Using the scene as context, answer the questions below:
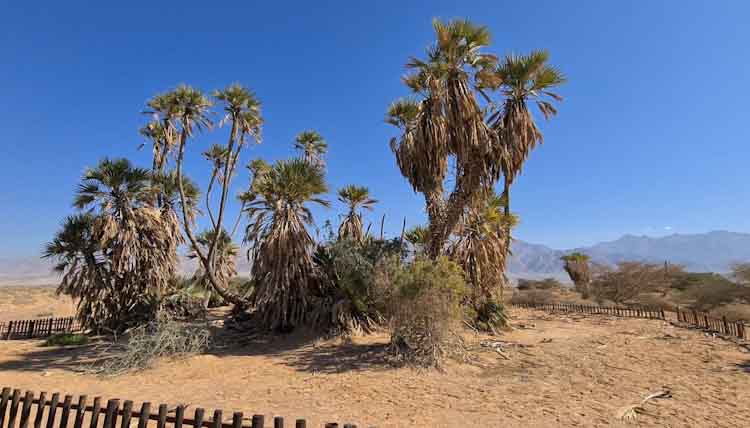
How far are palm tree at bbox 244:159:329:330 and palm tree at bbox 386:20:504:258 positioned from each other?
158 inches

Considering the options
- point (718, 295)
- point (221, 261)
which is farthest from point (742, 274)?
point (221, 261)

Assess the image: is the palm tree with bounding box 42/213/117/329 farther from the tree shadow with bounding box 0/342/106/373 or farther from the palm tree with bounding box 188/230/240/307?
the palm tree with bounding box 188/230/240/307

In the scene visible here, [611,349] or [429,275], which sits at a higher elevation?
[429,275]

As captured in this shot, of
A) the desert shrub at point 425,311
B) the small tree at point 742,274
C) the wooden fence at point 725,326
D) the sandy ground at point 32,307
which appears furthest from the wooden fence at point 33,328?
→ the small tree at point 742,274

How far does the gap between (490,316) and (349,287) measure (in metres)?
6.00

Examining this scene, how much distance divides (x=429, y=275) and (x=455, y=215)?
4.44m

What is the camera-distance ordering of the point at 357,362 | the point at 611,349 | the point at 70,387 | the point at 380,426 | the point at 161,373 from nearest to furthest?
the point at 380,426 → the point at 70,387 → the point at 161,373 → the point at 357,362 → the point at 611,349

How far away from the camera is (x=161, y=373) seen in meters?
9.55

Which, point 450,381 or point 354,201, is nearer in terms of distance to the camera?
point 450,381

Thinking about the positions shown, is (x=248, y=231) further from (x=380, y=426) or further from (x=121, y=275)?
(x=380, y=426)

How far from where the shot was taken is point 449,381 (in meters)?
8.55

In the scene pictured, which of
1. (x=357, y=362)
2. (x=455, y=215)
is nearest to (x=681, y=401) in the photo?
(x=357, y=362)

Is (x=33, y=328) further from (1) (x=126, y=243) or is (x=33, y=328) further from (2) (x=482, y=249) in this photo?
(2) (x=482, y=249)

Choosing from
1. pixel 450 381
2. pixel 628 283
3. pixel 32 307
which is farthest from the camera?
pixel 32 307
